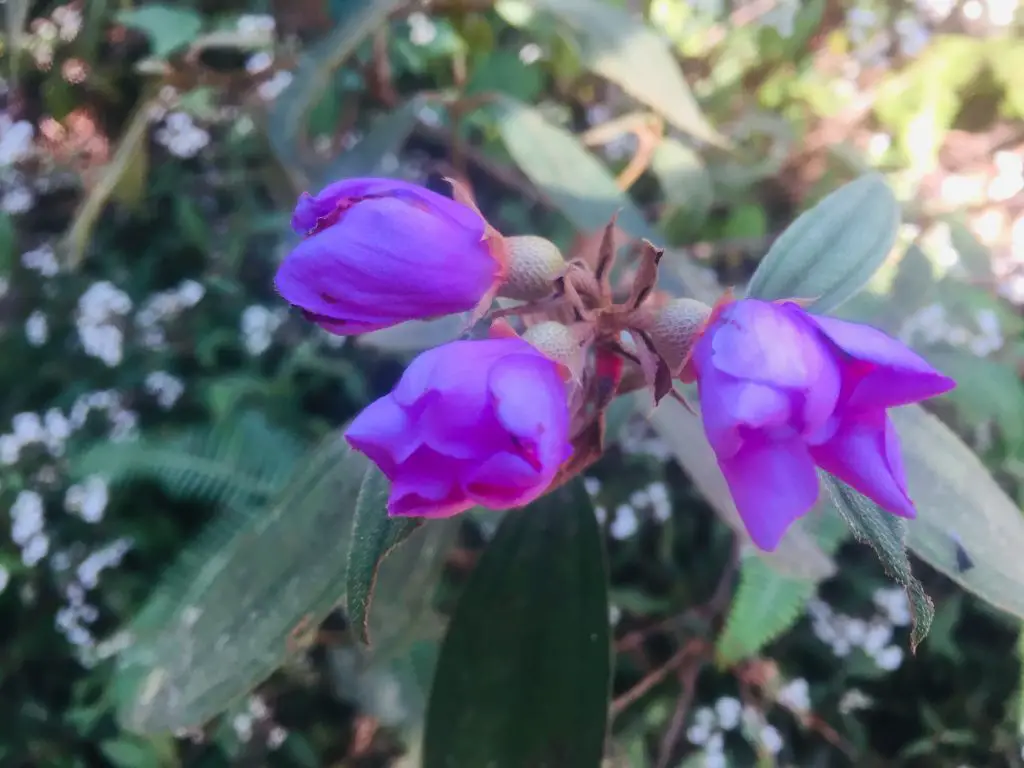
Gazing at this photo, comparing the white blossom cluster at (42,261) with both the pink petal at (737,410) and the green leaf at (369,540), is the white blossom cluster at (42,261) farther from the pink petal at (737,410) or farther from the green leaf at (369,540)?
the pink petal at (737,410)

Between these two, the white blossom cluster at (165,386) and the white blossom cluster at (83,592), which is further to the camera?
the white blossom cluster at (165,386)

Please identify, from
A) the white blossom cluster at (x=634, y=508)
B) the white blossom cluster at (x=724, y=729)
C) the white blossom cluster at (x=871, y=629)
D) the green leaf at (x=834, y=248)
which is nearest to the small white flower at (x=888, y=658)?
the white blossom cluster at (x=871, y=629)

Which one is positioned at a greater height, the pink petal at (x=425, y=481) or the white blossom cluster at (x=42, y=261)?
the pink petal at (x=425, y=481)

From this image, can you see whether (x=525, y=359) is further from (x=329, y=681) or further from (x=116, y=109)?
(x=116, y=109)

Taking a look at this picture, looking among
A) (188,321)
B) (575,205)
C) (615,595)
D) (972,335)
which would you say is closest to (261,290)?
(188,321)

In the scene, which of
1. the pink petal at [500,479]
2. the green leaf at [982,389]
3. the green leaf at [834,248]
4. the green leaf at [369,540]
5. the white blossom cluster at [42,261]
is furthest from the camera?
the white blossom cluster at [42,261]

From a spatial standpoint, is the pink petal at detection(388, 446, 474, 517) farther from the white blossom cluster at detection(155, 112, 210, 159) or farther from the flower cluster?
the white blossom cluster at detection(155, 112, 210, 159)
